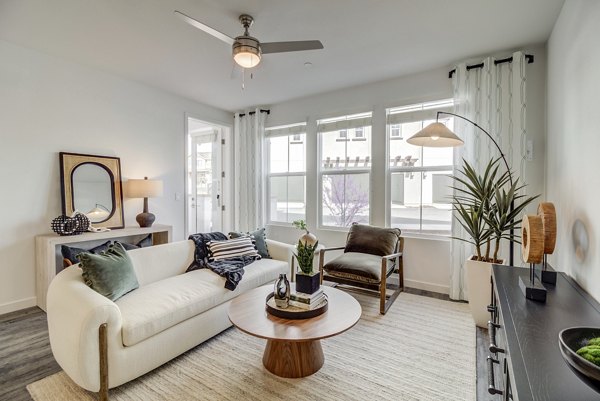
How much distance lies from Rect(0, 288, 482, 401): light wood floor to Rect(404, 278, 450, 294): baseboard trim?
1.00 metres

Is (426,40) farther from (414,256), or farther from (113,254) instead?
(113,254)

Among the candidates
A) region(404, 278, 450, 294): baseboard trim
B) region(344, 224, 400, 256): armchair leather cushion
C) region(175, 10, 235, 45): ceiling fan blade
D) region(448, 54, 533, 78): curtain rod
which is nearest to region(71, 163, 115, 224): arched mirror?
region(175, 10, 235, 45): ceiling fan blade

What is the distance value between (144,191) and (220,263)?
5.44ft

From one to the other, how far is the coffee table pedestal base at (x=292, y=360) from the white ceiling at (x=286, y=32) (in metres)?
2.61

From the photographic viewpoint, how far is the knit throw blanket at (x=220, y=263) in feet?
8.87

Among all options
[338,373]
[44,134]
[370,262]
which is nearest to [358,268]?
[370,262]

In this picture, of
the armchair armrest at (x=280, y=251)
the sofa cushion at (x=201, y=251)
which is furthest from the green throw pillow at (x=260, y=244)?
the sofa cushion at (x=201, y=251)

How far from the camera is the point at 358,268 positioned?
10.3 feet

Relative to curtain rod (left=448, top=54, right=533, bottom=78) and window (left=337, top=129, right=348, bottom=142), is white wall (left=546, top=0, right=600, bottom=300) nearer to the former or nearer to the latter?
curtain rod (left=448, top=54, right=533, bottom=78)

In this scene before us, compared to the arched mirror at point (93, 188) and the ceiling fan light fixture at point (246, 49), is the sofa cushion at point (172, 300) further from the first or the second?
the ceiling fan light fixture at point (246, 49)

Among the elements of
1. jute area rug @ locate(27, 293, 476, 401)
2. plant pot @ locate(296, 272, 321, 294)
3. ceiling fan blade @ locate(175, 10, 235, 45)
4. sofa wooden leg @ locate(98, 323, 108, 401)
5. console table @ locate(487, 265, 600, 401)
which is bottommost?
jute area rug @ locate(27, 293, 476, 401)

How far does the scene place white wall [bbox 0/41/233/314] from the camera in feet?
9.93

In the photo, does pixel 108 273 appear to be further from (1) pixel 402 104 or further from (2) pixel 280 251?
(1) pixel 402 104

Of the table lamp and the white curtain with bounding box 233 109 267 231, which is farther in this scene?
the white curtain with bounding box 233 109 267 231
